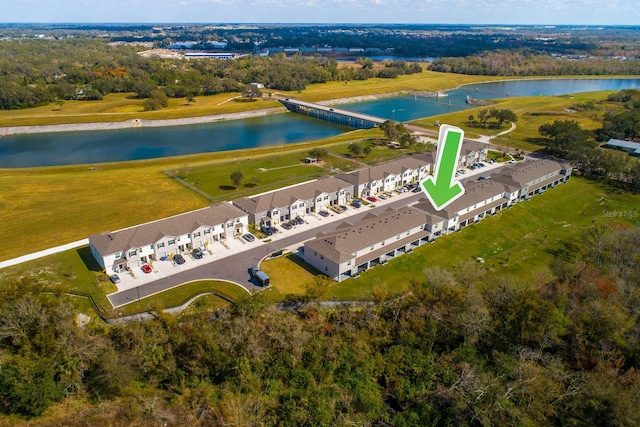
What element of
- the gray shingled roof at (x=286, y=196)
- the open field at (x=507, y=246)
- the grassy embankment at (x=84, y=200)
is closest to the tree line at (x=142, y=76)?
the grassy embankment at (x=84, y=200)

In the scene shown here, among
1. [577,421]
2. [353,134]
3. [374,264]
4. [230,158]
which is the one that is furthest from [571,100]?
[577,421]

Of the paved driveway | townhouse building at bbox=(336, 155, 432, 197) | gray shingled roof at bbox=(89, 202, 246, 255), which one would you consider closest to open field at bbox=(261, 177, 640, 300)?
the paved driveway

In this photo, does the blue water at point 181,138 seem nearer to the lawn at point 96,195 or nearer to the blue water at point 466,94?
the blue water at point 466,94

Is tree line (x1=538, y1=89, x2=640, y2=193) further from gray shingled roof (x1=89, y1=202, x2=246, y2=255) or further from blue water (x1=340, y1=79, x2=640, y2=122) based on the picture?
gray shingled roof (x1=89, y1=202, x2=246, y2=255)

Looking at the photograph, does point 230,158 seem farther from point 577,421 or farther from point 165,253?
point 577,421

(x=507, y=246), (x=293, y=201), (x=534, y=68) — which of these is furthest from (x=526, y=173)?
(x=534, y=68)
